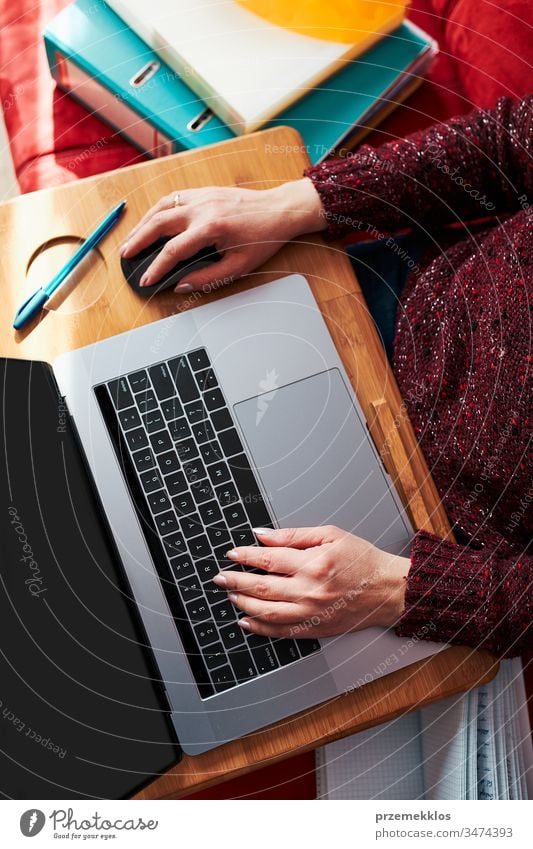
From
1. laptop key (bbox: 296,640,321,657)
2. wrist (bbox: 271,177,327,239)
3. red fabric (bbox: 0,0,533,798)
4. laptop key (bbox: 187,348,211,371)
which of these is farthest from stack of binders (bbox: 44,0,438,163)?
laptop key (bbox: 296,640,321,657)

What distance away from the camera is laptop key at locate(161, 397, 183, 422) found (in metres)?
0.55

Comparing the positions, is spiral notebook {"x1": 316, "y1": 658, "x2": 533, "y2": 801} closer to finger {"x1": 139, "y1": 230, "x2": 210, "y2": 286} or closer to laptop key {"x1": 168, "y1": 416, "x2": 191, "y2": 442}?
laptop key {"x1": 168, "y1": 416, "x2": 191, "y2": 442}

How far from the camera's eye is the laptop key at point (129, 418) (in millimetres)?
544

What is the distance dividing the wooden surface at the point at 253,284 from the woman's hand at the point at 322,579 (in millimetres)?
47

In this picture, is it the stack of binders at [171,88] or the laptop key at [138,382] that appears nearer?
the laptop key at [138,382]

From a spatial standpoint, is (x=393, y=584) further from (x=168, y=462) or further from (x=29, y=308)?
(x=29, y=308)

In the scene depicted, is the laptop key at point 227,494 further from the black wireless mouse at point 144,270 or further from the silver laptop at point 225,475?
the black wireless mouse at point 144,270

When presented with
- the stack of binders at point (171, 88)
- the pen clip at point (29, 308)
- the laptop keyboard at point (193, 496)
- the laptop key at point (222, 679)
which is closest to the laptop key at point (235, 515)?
the laptop keyboard at point (193, 496)

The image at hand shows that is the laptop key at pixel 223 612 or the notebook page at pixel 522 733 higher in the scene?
the laptop key at pixel 223 612

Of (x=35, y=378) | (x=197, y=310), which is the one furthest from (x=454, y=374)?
(x=35, y=378)

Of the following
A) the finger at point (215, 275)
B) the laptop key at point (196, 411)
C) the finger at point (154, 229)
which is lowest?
the laptop key at point (196, 411)

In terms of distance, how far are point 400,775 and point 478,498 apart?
0.25m

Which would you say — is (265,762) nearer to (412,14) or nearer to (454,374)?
(454,374)

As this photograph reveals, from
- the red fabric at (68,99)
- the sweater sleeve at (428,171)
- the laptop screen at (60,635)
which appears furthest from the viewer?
the red fabric at (68,99)
